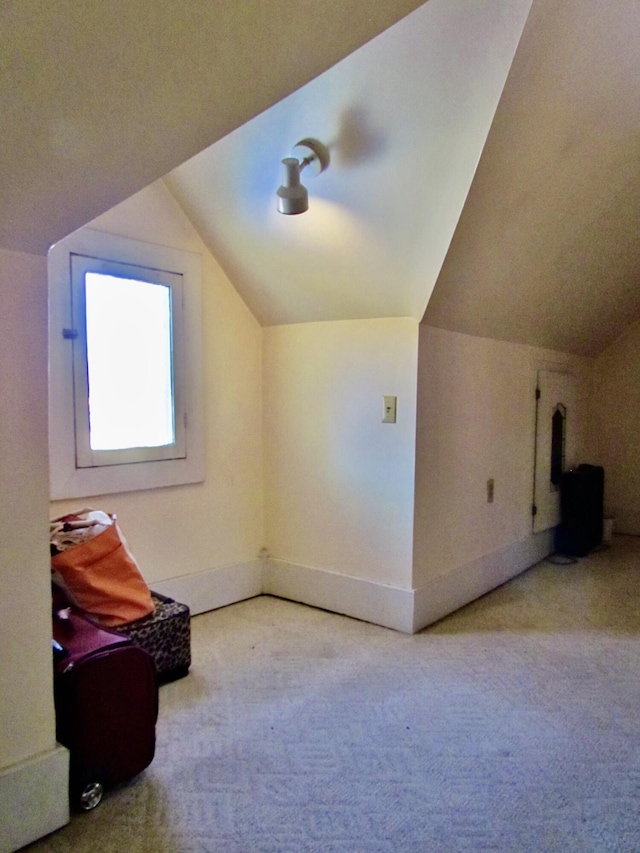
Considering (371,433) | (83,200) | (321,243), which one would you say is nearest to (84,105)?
(83,200)

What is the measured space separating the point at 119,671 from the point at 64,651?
16 cm

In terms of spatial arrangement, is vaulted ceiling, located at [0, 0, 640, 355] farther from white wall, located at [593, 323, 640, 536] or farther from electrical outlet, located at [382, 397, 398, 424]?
white wall, located at [593, 323, 640, 536]

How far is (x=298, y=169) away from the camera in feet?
5.97

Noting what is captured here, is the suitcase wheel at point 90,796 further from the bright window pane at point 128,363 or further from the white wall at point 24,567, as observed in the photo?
the bright window pane at point 128,363

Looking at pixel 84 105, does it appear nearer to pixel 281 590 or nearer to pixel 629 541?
pixel 281 590

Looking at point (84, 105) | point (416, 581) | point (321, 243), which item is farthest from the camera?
point (416, 581)

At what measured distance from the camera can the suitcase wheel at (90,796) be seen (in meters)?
1.37

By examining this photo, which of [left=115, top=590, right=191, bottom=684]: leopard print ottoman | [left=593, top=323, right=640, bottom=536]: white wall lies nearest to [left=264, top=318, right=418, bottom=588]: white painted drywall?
[left=115, top=590, right=191, bottom=684]: leopard print ottoman

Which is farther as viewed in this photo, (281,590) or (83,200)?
(281,590)

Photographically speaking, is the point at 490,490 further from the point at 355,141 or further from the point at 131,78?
the point at 131,78

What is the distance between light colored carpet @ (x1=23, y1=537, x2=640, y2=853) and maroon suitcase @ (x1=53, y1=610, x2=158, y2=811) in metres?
0.07

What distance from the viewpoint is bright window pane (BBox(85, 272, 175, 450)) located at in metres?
2.26

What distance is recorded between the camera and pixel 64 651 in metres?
1.44

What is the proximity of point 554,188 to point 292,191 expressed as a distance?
1.07 meters
